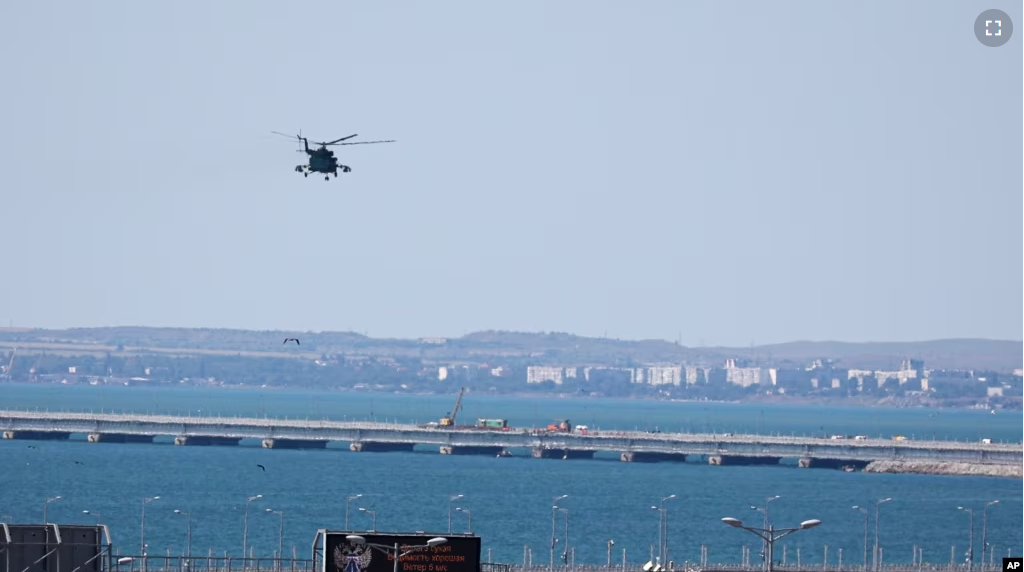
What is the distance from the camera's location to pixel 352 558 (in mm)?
52688

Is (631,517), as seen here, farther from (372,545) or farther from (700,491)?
(372,545)

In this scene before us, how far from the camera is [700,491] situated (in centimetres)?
17288

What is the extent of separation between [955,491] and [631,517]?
53306 millimetres

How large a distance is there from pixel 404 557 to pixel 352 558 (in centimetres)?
149

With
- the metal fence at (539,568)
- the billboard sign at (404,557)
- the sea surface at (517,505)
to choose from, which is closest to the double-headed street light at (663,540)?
the metal fence at (539,568)

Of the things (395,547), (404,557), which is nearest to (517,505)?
(404,557)

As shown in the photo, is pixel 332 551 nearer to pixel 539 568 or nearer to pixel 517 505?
pixel 539 568

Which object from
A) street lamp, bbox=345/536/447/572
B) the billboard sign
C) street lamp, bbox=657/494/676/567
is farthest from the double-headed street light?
street lamp, bbox=345/536/447/572

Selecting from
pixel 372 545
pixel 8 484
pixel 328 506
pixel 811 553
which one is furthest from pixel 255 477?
pixel 372 545

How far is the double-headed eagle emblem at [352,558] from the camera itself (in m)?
52.6

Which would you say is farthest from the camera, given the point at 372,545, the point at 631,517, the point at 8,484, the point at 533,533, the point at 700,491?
the point at 700,491

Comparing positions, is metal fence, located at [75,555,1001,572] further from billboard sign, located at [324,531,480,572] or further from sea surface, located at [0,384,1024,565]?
billboard sign, located at [324,531,480,572]

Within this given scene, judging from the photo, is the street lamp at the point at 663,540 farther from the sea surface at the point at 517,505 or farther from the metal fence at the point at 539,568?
the sea surface at the point at 517,505

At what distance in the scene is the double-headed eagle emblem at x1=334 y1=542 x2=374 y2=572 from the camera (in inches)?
2072
